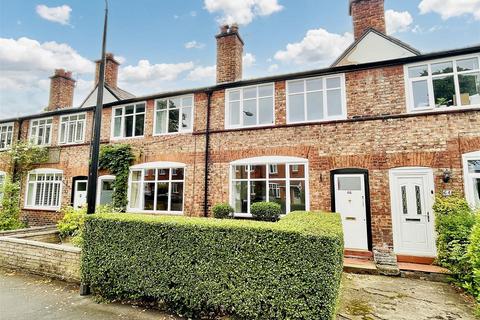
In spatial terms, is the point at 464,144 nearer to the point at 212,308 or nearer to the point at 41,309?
the point at 212,308

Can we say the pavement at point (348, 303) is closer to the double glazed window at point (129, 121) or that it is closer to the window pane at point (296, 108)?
the window pane at point (296, 108)

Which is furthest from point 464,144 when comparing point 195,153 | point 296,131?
point 195,153

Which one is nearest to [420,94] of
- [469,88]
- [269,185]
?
[469,88]

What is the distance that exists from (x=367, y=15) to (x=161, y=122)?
10668 mm

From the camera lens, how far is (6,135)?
49.7ft

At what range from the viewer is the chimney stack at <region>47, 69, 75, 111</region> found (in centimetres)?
1593

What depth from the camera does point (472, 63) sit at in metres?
7.39

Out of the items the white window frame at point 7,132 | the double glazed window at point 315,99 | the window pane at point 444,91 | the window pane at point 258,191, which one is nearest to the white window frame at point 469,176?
the window pane at point 444,91

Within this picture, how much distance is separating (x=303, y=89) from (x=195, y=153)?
495cm

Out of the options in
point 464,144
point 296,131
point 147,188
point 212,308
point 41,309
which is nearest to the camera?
point 212,308

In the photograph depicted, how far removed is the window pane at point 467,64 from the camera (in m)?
7.37

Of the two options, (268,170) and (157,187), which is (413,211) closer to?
(268,170)

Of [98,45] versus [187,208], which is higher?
[98,45]

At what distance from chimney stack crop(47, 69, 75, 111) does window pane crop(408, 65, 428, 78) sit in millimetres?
18795
